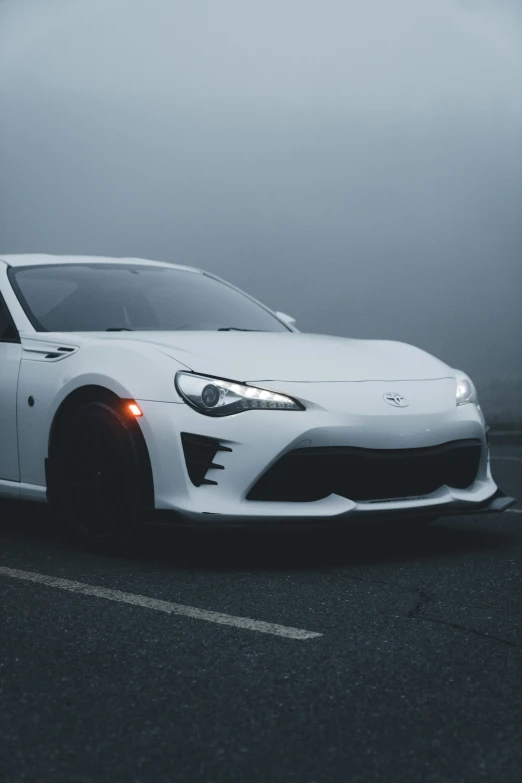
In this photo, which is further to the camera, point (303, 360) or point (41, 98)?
point (41, 98)

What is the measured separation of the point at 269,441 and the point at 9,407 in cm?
142

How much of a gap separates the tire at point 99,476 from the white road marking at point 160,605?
38 cm

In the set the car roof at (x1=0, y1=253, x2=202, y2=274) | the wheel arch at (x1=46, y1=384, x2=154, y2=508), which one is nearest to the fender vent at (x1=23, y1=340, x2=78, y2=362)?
the wheel arch at (x1=46, y1=384, x2=154, y2=508)

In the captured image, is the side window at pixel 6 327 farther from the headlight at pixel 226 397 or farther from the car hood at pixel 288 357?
the headlight at pixel 226 397

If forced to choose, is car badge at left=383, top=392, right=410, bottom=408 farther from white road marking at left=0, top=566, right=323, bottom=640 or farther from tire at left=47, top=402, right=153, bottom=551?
white road marking at left=0, top=566, right=323, bottom=640

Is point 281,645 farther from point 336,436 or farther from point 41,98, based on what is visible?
point 41,98

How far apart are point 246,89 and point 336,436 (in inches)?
344

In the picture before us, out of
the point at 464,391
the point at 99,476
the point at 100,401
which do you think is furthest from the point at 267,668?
the point at 464,391

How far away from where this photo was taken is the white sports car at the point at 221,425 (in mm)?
4539

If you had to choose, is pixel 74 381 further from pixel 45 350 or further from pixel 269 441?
pixel 269 441

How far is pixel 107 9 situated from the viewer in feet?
41.1

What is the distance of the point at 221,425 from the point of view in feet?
14.8

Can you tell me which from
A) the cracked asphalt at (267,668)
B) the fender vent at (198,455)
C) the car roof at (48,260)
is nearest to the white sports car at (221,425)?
the fender vent at (198,455)

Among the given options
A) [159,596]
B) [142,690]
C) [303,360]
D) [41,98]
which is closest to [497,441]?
[41,98]
